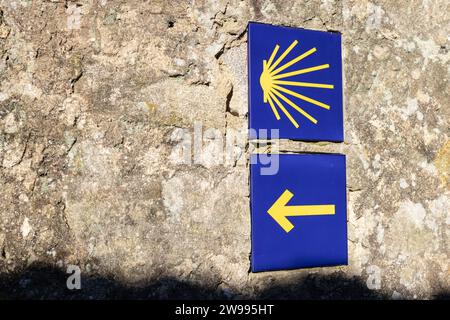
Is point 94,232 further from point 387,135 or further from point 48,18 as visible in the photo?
point 387,135

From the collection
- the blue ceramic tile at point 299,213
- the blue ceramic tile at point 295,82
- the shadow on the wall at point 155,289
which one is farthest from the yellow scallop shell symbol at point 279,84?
the shadow on the wall at point 155,289

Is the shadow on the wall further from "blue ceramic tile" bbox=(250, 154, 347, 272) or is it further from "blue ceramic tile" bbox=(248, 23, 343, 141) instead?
"blue ceramic tile" bbox=(248, 23, 343, 141)

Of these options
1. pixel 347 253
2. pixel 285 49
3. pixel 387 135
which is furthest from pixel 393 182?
pixel 285 49

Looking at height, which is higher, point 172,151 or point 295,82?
point 295,82

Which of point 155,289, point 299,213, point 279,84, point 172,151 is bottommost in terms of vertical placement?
point 155,289

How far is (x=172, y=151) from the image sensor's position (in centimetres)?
170

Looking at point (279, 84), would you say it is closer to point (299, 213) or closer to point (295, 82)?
point (295, 82)

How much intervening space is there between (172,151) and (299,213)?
413 millimetres

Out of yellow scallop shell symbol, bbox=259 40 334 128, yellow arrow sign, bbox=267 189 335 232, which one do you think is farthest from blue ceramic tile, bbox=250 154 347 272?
yellow scallop shell symbol, bbox=259 40 334 128

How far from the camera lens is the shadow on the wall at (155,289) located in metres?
1.52

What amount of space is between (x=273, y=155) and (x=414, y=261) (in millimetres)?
586

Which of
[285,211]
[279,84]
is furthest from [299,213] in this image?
[279,84]

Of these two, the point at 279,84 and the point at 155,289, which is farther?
the point at 279,84
